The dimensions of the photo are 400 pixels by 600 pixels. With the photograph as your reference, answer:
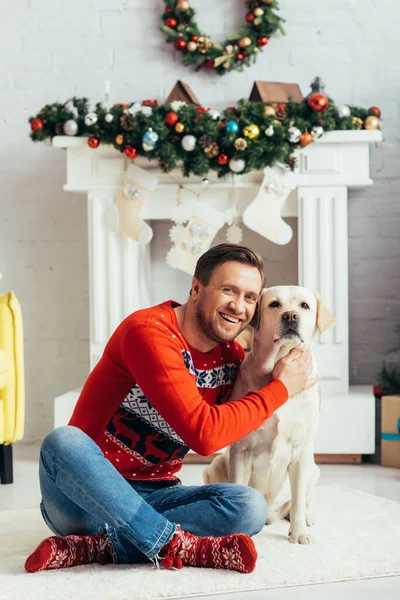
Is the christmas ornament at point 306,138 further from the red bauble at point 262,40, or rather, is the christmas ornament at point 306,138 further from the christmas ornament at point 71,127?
the christmas ornament at point 71,127

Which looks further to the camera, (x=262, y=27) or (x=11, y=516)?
(x=262, y=27)

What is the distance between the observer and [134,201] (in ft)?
11.1

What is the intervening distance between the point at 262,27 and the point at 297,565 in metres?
2.60

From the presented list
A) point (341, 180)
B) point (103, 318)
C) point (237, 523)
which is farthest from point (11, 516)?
point (341, 180)

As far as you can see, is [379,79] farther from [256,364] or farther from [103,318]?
[256,364]

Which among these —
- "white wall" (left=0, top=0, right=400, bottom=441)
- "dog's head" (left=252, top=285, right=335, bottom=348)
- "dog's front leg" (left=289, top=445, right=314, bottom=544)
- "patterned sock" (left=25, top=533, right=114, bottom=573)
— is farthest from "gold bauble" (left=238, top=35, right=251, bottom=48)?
"patterned sock" (left=25, top=533, right=114, bottom=573)

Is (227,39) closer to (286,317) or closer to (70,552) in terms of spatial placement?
(286,317)

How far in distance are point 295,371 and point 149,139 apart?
4.87 ft

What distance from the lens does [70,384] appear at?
12.8 ft

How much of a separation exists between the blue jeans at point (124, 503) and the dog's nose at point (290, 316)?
447 mm

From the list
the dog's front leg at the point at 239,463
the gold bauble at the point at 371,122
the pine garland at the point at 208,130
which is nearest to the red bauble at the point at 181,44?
the pine garland at the point at 208,130

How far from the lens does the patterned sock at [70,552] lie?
5.93ft

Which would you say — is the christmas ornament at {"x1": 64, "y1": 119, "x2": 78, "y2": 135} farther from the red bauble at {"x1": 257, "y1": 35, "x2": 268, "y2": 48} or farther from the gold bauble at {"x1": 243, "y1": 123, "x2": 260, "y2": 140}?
the red bauble at {"x1": 257, "y1": 35, "x2": 268, "y2": 48}

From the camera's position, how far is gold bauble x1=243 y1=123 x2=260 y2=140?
3137mm
